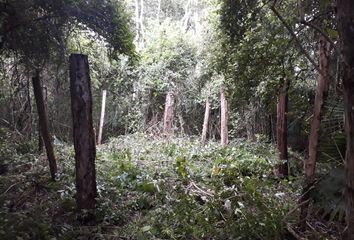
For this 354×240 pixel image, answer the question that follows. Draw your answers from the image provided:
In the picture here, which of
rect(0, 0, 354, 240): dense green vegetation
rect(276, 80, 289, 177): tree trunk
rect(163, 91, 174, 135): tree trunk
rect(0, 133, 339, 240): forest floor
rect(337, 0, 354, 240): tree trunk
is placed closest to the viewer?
rect(337, 0, 354, 240): tree trunk

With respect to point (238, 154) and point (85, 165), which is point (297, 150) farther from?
point (85, 165)

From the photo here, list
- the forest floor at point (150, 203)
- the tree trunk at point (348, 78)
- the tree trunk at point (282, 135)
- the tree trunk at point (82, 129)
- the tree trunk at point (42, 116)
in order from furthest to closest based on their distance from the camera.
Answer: the tree trunk at point (282, 135)
the tree trunk at point (42, 116)
the tree trunk at point (82, 129)
the forest floor at point (150, 203)
the tree trunk at point (348, 78)

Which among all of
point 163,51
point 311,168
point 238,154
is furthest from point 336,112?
point 163,51

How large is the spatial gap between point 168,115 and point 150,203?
362 inches

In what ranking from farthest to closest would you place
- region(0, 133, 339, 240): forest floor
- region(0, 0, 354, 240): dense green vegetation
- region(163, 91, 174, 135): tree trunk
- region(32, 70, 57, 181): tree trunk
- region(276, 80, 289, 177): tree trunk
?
region(163, 91, 174, 135): tree trunk
region(276, 80, 289, 177): tree trunk
region(32, 70, 57, 181): tree trunk
region(0, 133, 339, 240): forest floor
region(0, 0, 354, 240): dense green vegetation

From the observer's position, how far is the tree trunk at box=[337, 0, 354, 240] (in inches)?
53.6

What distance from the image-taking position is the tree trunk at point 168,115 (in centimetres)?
1455

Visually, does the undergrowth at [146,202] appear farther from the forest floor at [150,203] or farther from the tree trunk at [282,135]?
the tree trunk at [282,135]

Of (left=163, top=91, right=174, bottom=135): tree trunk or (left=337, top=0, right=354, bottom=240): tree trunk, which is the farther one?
(left=163, top=91, right=174, bottom=135): tree trunk

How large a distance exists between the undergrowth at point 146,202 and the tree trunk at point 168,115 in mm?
6064

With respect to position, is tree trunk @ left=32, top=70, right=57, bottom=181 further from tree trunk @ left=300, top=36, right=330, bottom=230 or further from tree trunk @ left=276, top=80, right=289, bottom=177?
tree trunk @ left=276, top=80, right=289, bottom=177

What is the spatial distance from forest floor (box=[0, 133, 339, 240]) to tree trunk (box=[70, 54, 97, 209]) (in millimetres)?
266

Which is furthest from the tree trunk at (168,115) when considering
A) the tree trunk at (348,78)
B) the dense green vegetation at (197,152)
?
the tree trunk at (348,78)

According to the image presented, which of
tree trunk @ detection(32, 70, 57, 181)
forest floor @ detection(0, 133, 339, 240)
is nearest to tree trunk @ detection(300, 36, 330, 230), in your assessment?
forest floor @ detection(0, 133, 339, 240)
